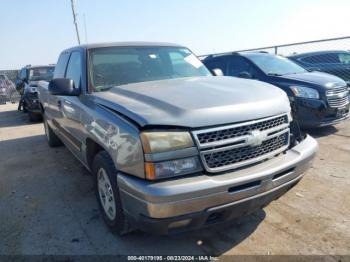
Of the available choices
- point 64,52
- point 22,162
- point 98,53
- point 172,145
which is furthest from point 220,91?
point 22,162

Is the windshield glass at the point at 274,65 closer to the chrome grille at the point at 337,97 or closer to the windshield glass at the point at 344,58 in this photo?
the chrome grille at the point at 337,97

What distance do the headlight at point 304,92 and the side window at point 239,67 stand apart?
3.26 ft

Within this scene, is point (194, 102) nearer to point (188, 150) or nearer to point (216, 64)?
point (188, 150)

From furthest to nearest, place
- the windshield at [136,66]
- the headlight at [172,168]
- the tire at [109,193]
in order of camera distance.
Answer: the windshield at [136,66] < the tire at [109,193] < the headlight at [172,168]

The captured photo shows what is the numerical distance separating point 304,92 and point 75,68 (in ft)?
13.7

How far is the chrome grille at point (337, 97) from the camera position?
585cm

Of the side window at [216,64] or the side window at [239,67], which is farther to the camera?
the side window at [216,64]

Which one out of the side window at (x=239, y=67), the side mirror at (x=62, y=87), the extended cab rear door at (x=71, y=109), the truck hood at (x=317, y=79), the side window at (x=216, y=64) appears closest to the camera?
the side mirror at (x=62, y=87)

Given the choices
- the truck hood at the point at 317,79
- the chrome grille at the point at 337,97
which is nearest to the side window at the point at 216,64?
the truck hood at the point at 317,79

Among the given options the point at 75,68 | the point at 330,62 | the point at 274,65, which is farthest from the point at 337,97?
→ the point at 330,62

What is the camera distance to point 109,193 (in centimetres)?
296

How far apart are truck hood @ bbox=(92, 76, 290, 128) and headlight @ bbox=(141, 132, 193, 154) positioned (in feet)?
0.25

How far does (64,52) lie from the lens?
514 centimetres

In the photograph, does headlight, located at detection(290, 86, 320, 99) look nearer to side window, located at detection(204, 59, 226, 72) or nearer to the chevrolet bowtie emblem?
side window, located at detection(204, 59, 226, 72)
